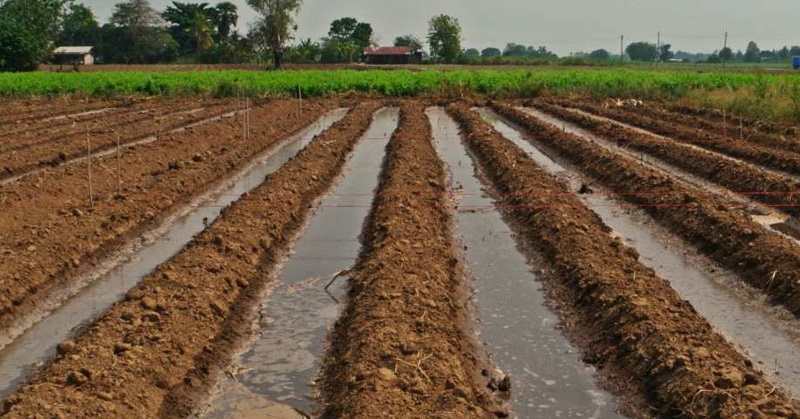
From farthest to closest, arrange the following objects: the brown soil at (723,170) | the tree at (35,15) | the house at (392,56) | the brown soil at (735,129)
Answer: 1. the house at (392,56)
2. the tree at (35,15)
3. the brown soil at (735,129)
4. the brown soil at (723,170)

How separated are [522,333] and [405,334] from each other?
1270mm

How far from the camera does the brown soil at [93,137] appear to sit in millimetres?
16688

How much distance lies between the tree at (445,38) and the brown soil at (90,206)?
78.7 metres

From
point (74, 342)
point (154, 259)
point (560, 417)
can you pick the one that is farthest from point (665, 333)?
point (154, 259)

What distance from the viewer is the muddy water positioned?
6.73 m

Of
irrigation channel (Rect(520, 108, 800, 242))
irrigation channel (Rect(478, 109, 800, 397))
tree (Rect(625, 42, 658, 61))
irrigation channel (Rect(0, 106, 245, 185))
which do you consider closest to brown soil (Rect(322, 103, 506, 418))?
irrigation channel (Rect(478, 109, 800, 397))

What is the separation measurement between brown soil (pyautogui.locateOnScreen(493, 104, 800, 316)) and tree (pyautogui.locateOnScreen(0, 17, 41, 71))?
52.0 m

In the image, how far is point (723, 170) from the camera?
15211mm

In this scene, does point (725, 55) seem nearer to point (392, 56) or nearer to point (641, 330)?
point (392, 56)

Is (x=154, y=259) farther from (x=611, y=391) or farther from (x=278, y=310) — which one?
(x=611, y=391)

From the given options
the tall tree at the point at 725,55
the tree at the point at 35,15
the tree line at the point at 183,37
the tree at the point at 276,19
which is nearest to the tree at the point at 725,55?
the tall tree at the point at 725,55

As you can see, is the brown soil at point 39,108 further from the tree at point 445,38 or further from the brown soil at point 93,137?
the tree at point 445,38

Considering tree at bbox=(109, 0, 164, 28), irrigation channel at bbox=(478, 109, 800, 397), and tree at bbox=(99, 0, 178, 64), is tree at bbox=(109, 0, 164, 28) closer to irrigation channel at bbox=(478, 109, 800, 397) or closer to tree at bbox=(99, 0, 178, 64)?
tree at bbox=(99, 0, 178, 64)

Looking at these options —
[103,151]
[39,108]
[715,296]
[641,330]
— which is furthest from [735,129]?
[39,108]
